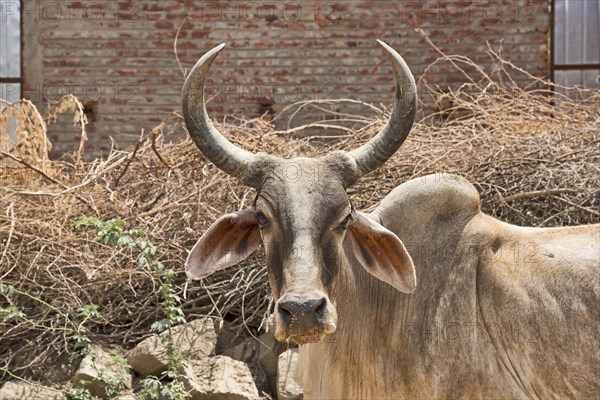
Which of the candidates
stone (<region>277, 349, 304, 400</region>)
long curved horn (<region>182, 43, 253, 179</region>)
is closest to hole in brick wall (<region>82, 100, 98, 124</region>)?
stone (<region>277, 349, 304, 400</region>)

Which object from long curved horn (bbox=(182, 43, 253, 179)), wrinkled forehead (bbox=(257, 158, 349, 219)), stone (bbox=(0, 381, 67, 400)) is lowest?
stone (bbox=(0, 381, 67, 400))

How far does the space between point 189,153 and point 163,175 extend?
0.24 metres

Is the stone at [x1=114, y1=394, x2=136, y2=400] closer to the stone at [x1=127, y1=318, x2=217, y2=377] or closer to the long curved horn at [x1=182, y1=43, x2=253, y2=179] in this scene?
the stone at [x1=127, y1=318, x2=217, y2=377]

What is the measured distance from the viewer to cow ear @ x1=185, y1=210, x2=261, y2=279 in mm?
4398

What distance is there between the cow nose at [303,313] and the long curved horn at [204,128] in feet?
2.56

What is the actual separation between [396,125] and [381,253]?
1.74ft

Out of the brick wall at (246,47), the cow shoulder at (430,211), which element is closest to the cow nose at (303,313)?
the cow shoulder at (430,211)

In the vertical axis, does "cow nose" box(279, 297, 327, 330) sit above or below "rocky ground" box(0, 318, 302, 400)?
above

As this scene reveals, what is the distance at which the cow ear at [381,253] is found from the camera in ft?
14.0

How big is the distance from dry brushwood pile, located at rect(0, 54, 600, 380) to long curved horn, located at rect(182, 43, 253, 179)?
1860mm

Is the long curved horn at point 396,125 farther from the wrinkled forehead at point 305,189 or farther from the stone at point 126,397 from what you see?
the stone at point 126,397

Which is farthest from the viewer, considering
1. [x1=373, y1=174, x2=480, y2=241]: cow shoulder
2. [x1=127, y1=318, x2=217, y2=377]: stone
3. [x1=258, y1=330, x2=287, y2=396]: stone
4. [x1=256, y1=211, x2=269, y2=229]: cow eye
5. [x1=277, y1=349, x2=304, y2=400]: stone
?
[x1=258, y1=330, x2=287, y2=396]: stone

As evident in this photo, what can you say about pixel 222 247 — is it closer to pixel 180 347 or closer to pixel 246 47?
pixel 180 347

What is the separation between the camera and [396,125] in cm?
438
